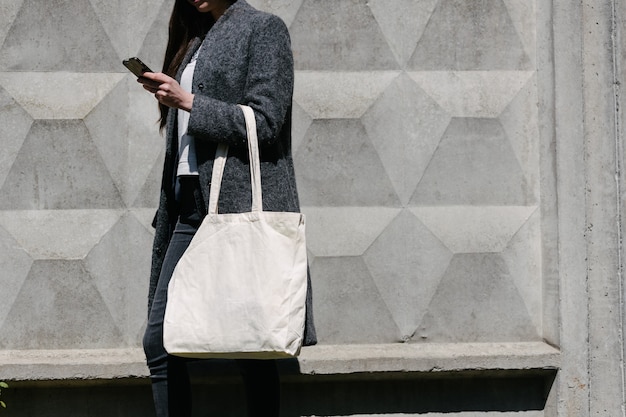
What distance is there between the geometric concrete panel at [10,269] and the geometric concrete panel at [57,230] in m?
0.03

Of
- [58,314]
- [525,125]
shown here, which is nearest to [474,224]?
[525,125]

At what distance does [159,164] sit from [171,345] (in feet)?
4.12

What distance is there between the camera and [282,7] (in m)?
3.76

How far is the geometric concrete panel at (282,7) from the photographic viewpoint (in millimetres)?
3756

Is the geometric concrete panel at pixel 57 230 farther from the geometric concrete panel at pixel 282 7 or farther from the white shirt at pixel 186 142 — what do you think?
the geometric concrete panel at pixel 282 7

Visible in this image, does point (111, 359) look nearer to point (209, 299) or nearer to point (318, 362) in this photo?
point (318, 362)

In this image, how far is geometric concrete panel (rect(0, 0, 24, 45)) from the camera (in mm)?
3697

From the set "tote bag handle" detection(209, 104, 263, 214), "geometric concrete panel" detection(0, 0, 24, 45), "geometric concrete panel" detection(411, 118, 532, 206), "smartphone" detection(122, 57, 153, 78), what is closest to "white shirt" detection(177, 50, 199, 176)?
"tote bag handle" detection(209, 104, 263, 214)

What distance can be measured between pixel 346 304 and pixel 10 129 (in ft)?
5.19

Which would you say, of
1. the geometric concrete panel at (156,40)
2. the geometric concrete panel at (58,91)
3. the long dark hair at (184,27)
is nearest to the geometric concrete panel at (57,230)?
the geometric concrete panel at (58,91)

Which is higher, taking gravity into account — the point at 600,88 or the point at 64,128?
the point at 600,88

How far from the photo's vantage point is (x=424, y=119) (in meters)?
3.81

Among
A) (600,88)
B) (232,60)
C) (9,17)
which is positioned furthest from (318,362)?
(9,17)

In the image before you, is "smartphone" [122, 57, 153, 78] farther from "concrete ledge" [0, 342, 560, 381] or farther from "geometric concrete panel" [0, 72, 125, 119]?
"concrete ledge" [0, 342, 560, 381]
